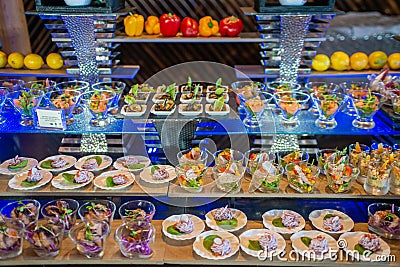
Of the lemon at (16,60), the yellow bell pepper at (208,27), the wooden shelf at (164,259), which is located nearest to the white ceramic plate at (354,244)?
the wooden shelf at (164,259)

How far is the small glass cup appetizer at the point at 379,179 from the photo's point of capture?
9.50 feet

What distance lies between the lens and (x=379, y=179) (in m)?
2.90

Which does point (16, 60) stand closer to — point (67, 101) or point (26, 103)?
point (26, 103)

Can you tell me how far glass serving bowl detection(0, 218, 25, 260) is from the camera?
2.83 m

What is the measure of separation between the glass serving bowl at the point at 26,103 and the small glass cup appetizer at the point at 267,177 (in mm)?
1607

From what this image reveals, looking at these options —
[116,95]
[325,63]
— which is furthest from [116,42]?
[325,63]

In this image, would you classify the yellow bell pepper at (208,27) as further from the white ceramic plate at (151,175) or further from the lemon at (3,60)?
the lemon at (3,60)

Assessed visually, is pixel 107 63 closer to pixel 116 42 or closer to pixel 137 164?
pixel 116 42

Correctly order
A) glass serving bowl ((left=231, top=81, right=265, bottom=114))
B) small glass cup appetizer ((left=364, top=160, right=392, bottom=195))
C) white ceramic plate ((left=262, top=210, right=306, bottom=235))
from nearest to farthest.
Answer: small glass cup appetizer ((left=364, top=160, right=392, bottom=195)) < white ceramic plate ((left=262, top=210, right=306, bottom=235)) < glass serving bowl ((left=231, top=81, right=265, bottom=114))

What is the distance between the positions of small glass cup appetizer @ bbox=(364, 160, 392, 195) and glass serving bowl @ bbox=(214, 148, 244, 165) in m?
0.84

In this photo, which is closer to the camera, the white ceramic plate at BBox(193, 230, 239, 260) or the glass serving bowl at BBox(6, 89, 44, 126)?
the white ceramic plate at BBox(193, 230, 239, 260)

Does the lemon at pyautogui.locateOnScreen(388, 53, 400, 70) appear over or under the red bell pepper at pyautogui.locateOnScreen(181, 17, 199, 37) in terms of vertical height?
under

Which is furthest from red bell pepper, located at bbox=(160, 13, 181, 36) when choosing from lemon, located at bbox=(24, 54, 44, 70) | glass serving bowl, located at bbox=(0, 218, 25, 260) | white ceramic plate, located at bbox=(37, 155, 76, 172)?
glass serving bowl, located at bbox=(0, 218, 25, 260)

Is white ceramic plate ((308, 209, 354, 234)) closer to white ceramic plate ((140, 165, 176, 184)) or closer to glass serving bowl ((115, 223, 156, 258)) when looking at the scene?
white ceramic plate ((140, 165, 176, 184))
